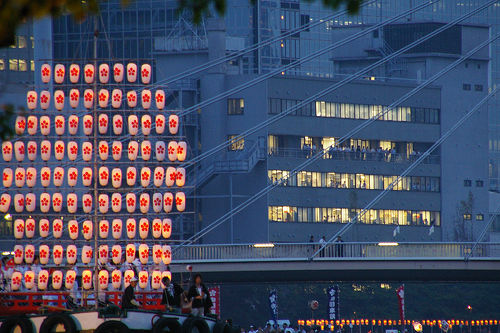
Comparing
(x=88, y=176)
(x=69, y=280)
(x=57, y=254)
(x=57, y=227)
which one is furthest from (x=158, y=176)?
(x=69, y=280)

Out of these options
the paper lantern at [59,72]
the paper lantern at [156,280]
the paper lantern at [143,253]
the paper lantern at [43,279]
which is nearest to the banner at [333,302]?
the paper lantern at [143,253]

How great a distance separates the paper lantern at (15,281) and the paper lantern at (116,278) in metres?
3.23

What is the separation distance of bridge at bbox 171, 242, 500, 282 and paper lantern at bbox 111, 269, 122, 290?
16.6 m

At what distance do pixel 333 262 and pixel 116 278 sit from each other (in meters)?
20.2

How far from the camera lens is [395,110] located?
11338 cm

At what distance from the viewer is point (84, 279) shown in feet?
139

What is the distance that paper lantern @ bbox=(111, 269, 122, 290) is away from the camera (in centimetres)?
4231

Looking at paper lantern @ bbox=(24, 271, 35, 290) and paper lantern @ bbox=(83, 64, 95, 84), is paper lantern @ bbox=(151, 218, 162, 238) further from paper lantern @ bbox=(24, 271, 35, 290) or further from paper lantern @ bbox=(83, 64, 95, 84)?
paper lantern @ bbox=(83, 64, 95, 84)

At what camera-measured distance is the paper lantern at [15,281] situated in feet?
136

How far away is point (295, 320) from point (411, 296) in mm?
9747

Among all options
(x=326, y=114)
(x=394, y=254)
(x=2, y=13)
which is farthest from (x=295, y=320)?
(x=2, y=13)

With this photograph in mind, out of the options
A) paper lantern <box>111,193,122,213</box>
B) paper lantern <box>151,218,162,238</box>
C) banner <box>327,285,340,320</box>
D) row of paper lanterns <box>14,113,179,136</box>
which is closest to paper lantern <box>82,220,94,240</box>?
paper lantern <box>111,193,122,213</box>

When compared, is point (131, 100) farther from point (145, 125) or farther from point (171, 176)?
point (171, 176)

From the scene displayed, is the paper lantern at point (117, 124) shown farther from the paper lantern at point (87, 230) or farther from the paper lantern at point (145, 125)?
the paper lantern at point (87, 230)
